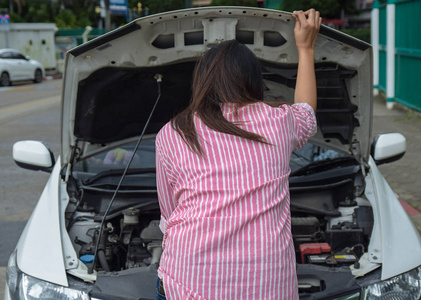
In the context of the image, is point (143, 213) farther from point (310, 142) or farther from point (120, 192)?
point (310, 142)

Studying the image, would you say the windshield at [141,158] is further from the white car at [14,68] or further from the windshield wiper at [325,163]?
the white car at [14,68]

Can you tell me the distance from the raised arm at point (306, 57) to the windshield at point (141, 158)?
5.18 feet

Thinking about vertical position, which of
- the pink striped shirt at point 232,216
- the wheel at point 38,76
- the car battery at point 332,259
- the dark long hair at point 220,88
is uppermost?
the dark long hair at point 220,88

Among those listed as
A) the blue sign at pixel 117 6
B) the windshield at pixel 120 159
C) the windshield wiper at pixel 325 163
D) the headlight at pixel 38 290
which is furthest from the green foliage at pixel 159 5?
the headlight at pixel 38 290

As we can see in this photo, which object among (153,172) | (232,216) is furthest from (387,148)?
(232,216)

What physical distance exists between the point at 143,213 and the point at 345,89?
1417mm

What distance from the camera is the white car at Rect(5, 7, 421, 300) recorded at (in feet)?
9.34

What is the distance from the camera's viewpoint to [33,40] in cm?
3341

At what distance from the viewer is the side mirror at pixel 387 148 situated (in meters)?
3.87

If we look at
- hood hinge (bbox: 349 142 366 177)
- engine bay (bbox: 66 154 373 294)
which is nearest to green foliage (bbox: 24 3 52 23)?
engine bay (bbox: 66 154 373 294)

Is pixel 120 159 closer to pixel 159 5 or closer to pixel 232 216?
pixel 232 216

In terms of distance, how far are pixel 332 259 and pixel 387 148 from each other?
1063 mm

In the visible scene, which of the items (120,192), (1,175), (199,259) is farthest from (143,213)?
(1,175)

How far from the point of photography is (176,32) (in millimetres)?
3260
